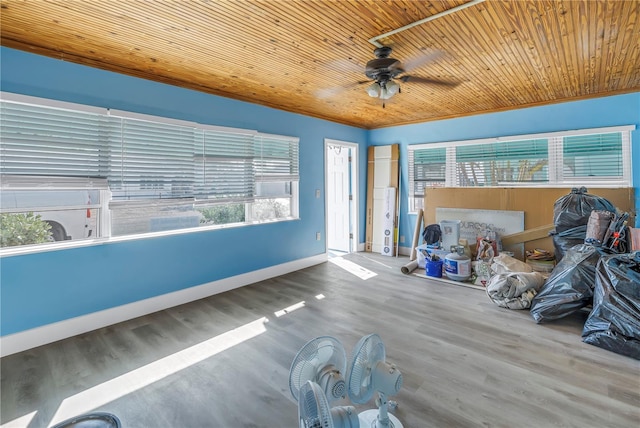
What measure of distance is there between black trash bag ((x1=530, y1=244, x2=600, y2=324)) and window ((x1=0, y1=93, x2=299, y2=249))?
3.51 metres

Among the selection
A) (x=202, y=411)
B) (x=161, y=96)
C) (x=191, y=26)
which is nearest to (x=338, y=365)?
(x=202, y=411)

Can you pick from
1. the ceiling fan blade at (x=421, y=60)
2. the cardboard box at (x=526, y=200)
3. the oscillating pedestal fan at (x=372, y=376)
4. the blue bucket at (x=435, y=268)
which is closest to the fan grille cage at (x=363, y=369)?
the oscillating pedestal fan at (x=372, y=376)

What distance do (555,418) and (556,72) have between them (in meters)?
3.28

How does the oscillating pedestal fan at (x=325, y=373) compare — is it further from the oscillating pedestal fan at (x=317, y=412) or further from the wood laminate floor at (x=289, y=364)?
the wood laminate floor at (x=289, y=364)

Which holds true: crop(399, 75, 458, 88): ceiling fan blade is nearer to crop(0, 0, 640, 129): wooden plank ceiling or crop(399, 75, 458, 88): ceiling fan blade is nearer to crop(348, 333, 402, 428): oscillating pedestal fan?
crop(0, 0, 640, 129): wooden plank ceiling

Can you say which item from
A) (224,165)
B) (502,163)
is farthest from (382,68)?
(502,163)

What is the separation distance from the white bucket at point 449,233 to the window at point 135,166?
2588 mm

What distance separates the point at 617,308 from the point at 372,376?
231 cm

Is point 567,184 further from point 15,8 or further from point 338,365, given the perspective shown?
point 15,8

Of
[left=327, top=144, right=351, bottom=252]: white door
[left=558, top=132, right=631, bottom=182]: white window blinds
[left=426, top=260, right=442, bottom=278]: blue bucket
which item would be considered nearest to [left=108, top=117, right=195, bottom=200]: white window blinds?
[left=327, top=144, right=351, bottom=252]: white door

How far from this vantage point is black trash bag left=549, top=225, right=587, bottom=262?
11.3 feet

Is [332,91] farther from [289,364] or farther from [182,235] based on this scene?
[289,364]

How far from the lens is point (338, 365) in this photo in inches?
60.0

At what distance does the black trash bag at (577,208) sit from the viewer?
341 cm
